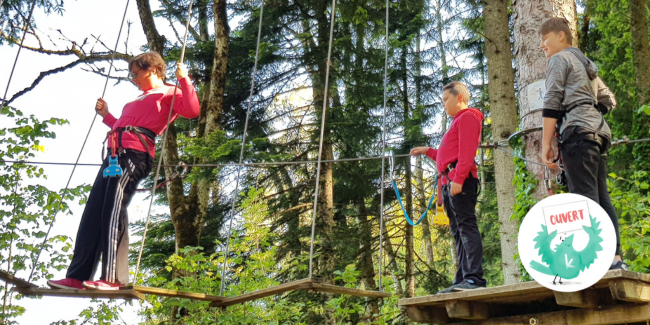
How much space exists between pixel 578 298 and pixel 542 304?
2.12ft

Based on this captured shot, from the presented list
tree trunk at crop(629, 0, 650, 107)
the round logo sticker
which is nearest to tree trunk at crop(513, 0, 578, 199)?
the round logo sticker

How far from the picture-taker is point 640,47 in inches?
320

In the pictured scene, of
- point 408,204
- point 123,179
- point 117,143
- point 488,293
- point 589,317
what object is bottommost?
point 589,317

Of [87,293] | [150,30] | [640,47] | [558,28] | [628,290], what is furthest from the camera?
[150,30]

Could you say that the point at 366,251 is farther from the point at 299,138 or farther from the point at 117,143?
the point at 117,143

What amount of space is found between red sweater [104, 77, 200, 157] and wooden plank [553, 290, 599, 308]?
2.09 meters

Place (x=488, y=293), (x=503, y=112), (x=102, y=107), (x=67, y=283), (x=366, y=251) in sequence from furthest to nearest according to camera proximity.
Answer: (x=366, y=251) → (x=503, y=112) → (x=102, y=107) → (x=67, y=283) → (x=488, y=293)

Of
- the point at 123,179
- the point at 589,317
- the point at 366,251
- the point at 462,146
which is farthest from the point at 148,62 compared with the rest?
the point at 366,251

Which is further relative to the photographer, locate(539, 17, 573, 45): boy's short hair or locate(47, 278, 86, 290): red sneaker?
locate(47, 278, 86, 290): red sneaker

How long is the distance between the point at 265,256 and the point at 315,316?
284 cm

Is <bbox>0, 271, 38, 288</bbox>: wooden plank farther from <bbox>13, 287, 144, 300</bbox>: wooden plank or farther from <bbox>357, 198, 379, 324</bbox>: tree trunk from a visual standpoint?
<bbox>357, 198, 379, 324</bbox>: tree trunk

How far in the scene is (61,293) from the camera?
340cm

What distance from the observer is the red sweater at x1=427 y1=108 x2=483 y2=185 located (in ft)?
11.1

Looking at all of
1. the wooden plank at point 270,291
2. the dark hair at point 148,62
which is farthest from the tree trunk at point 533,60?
the dark hair at point 148,62
